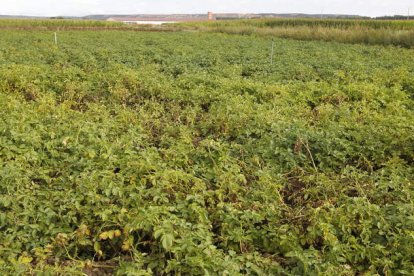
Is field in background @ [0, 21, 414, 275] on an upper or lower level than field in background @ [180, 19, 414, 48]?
lower

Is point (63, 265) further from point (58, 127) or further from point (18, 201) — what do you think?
point (58, 127)

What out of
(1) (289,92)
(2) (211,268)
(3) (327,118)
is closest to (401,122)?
(3) (327,118)

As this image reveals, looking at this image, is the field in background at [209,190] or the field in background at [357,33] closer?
the field in background at [209,190]

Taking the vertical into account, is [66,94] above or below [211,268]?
above

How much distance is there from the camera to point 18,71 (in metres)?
9.34

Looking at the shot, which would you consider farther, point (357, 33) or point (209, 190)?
point (357, 33)

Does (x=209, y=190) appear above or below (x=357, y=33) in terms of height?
below

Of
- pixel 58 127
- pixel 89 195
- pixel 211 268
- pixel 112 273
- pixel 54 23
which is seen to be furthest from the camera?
pixel 54 23

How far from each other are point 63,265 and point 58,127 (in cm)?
285

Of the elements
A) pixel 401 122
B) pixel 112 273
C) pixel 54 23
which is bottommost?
pixel 112 273

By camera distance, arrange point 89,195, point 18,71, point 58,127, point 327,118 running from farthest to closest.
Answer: point 18,71 < point 327,118 < point 58,127 < point 89,195

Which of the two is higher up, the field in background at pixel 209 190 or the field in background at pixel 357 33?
the field in background at pixel 357 33

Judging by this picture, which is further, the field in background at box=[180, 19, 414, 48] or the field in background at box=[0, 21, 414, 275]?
the field in background at box=[180, 19, 414, 48]

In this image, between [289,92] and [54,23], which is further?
[54,23]
